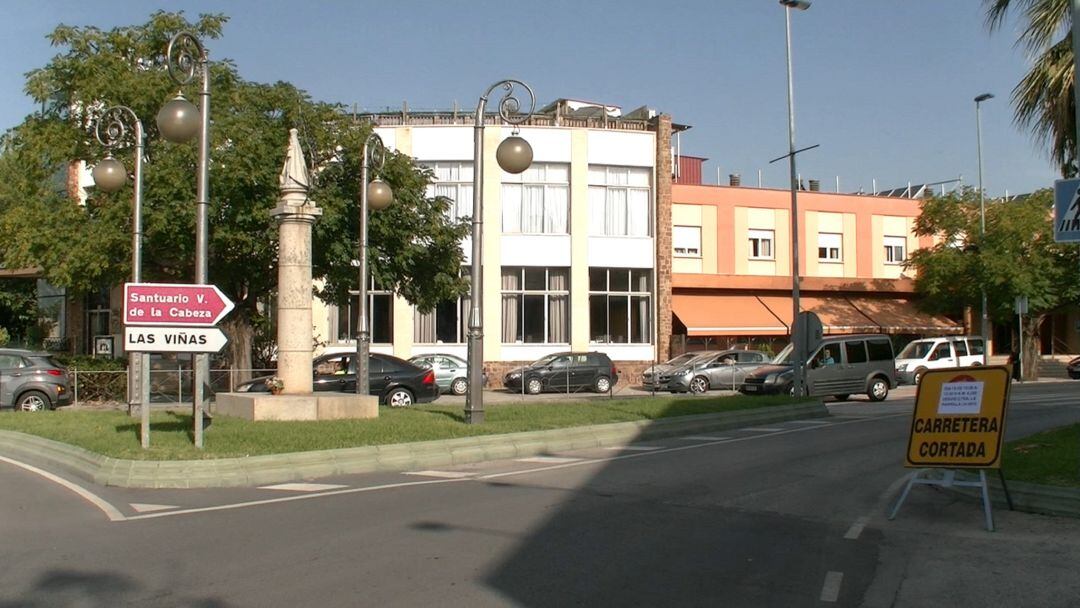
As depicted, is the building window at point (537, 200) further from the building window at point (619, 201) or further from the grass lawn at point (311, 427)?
the grass lawn at point (311, 427)

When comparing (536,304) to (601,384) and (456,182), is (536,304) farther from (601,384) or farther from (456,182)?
(601,384)

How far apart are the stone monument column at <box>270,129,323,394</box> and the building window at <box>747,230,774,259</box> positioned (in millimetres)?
29243

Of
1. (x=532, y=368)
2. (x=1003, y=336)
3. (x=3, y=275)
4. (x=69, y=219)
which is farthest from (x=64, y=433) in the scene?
(x=1003, y=336)

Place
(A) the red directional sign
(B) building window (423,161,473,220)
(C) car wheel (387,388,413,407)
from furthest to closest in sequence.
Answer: (B) building window (423,161,473,220), (C) car wheel (387,388,413,407), (A) the red directional sign

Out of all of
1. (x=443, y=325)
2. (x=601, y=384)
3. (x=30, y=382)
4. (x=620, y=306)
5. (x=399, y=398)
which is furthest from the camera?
(x=620, y=306)

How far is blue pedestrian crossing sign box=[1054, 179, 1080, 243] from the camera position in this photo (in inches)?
372

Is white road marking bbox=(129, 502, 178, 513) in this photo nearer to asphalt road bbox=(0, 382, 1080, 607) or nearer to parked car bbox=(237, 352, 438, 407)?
asphalt road bbox=(0, 382, 1080, 607)

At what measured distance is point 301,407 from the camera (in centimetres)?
1753

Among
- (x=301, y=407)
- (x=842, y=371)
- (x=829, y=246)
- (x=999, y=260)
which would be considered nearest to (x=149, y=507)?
(x=301, y=407)

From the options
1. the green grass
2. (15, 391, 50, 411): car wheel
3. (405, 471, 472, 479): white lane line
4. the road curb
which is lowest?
(405, 471, 472, 479): white lane line

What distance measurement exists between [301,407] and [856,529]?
442 inches

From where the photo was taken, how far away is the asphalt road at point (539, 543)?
266 inches

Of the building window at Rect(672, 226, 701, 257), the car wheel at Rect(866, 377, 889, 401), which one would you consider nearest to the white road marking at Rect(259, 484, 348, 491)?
the car wheel at Rect(866, 377, 889, 401)

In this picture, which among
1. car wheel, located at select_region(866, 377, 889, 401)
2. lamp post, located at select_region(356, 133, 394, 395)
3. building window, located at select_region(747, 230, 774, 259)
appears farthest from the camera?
building window, located at select_region(747, 230, 774, 259)
